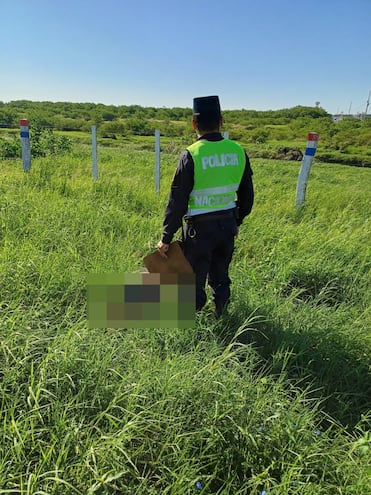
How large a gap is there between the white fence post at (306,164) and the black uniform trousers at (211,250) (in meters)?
2.76

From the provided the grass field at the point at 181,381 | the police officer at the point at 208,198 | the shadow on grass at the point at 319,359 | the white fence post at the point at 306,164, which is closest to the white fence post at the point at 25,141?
the grass field at the point at 181,381

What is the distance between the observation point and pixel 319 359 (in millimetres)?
2301

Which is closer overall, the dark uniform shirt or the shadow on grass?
the shadow on grass

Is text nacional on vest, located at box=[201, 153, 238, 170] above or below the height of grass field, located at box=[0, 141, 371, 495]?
above

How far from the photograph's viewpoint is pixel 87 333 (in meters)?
2.11

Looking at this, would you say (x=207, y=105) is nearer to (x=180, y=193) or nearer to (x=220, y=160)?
(x=220, y=160)

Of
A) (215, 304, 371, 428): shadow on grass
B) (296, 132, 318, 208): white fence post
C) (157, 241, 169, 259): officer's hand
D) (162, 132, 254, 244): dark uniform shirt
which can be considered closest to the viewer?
(215, 304, 371, 428): shadow on grass

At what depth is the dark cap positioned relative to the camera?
90.2 inches

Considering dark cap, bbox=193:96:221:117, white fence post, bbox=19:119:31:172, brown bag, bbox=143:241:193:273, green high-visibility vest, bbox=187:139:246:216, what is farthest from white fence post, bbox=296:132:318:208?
white fence post, bbox=19:119:31:172

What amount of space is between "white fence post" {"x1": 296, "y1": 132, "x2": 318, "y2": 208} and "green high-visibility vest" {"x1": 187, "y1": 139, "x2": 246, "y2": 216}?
2719 millimetres

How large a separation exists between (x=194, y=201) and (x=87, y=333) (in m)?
1.05

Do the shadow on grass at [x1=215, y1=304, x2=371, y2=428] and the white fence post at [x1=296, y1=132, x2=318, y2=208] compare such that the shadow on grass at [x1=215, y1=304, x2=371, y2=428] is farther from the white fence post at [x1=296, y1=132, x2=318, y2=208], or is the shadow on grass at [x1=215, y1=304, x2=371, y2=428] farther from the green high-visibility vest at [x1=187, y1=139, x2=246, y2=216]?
the white fence post at [x1=296, y1=132, x2=318, y2=208]

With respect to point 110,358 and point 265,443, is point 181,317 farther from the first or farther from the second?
point 265,443

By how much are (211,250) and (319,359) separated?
3.18 feet
